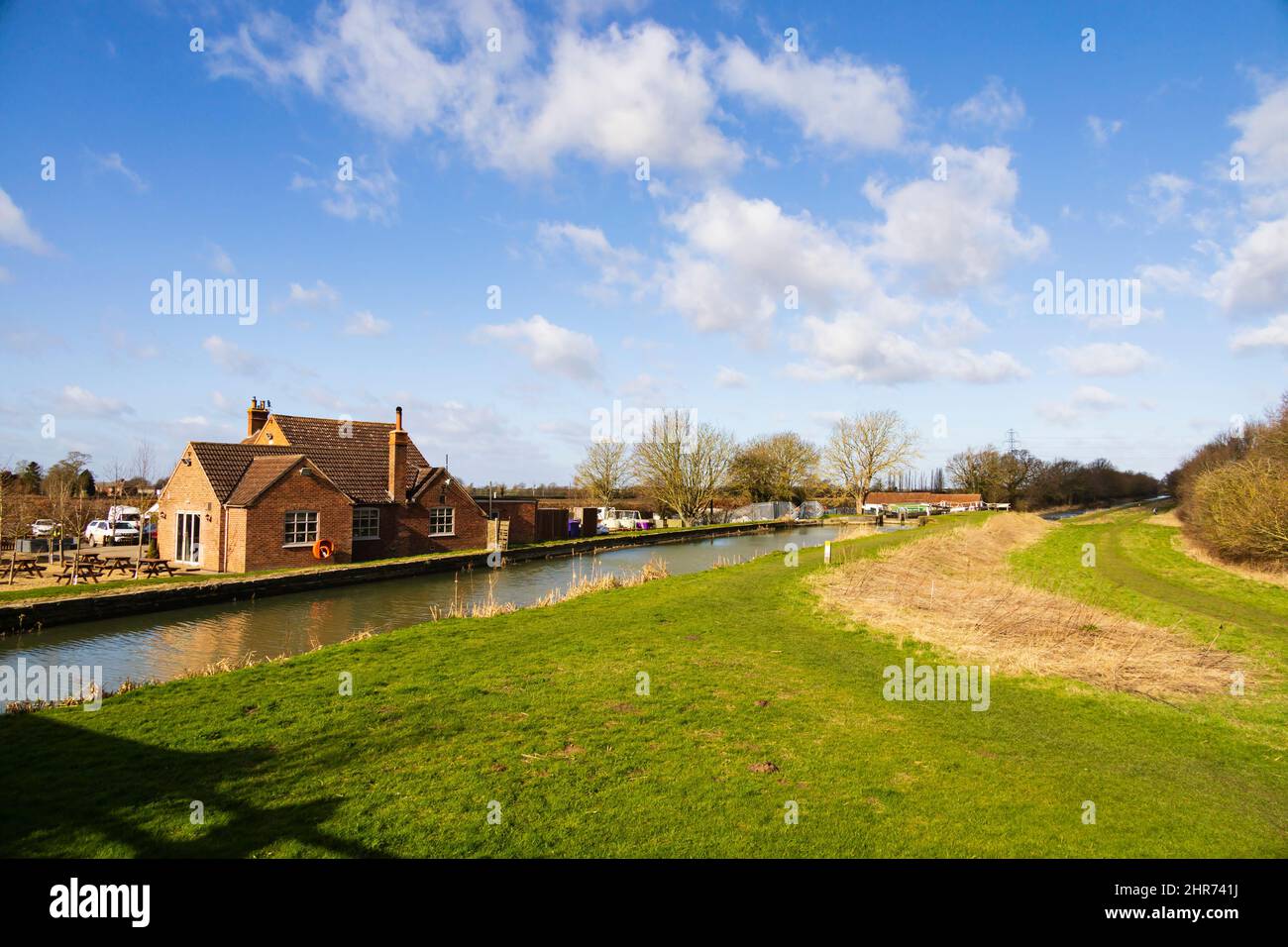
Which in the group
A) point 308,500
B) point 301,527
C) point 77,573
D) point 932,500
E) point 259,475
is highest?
point 259,475

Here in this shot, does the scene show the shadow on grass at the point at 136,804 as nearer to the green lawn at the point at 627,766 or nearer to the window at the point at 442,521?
the green lawn at the point at 627,766

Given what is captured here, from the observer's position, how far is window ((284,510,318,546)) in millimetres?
26766

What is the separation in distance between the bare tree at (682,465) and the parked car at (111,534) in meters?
36.1

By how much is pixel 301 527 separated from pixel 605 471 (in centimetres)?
3832

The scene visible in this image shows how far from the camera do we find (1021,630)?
44.2 feet

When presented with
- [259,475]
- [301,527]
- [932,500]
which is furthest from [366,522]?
[932,500]

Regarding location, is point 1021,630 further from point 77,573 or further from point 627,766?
point 77,573

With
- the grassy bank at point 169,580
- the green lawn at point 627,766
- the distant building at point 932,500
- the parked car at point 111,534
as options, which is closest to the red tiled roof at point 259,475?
the grassy bank at point 169,580

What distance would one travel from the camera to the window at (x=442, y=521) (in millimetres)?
34188

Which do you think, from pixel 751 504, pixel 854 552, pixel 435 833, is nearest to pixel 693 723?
pixel 435 833

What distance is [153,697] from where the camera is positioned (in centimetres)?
931

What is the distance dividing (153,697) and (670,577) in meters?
15.8
